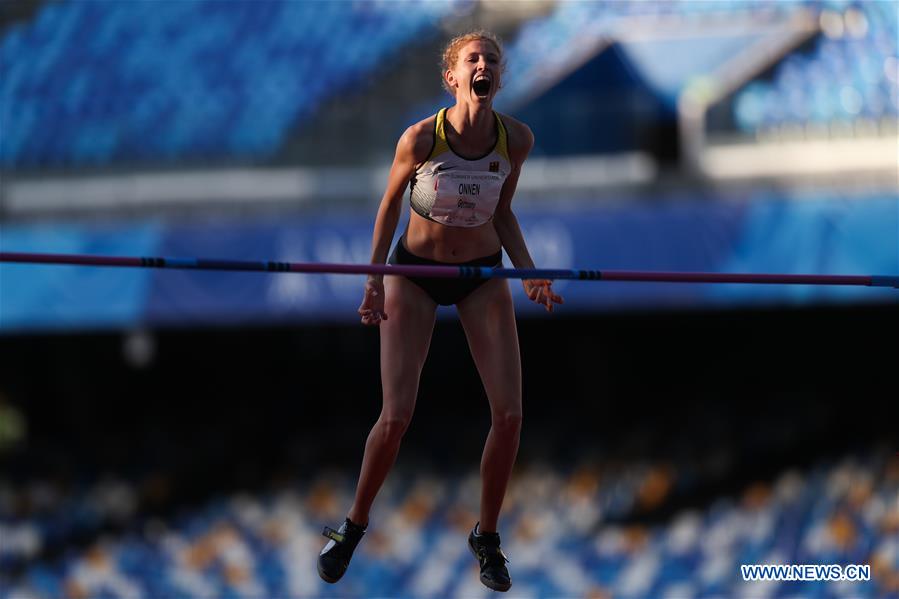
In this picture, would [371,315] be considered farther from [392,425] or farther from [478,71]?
[478,71]

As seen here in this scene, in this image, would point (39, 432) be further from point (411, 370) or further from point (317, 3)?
point (411, 370)

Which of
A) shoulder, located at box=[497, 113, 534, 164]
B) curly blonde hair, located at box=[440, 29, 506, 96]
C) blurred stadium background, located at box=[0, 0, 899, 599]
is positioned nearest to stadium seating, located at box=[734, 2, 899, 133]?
blurred stadium background, located at box=[0, 0, 899, 599]

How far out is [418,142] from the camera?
21.0ft

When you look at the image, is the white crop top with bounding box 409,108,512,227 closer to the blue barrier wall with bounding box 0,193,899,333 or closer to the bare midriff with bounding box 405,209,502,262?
the bare midriff with bounding box 405,209,502,262

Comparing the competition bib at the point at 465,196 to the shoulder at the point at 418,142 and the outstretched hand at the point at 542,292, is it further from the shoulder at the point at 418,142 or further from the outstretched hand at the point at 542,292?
the outstretched hand at the point at 542,292

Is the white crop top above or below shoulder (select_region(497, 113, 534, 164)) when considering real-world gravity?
below

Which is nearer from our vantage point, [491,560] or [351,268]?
[351,268]

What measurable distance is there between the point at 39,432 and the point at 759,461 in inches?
397

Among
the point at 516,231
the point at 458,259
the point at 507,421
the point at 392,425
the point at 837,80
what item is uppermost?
the point at 837,80

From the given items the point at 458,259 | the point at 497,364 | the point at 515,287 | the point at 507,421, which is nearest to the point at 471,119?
the point at 458,259

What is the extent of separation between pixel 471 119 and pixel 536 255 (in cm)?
828

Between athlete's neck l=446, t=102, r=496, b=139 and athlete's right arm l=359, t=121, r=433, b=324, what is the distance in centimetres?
14

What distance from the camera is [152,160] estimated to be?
1711 cm

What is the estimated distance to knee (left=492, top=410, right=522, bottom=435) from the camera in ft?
21.6
